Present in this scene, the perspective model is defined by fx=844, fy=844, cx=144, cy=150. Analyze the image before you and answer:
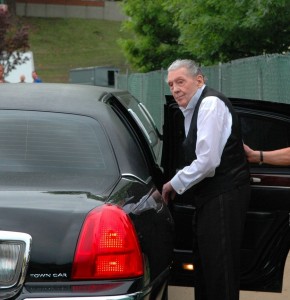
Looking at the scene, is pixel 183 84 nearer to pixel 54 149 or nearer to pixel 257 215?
pixel 54 149

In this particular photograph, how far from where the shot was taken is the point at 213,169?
4555mm

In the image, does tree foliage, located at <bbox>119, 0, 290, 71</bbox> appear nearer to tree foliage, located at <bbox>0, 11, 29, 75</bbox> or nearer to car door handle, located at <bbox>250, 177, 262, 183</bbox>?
car door handle, located at <bbox>250, 177, 262, 183</bbox>

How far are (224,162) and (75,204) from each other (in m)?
1.23

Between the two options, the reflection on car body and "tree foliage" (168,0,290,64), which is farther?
"tree foliage" (168,0,290,64)

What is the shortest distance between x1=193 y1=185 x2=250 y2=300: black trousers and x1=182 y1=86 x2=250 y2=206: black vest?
42 millimetres

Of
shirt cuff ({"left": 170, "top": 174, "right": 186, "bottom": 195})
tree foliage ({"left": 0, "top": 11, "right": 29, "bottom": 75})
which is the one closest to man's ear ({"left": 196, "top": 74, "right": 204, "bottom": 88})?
shirt cuff ({"left": 170, "top": 174, "right": 186, "bottom": 195})

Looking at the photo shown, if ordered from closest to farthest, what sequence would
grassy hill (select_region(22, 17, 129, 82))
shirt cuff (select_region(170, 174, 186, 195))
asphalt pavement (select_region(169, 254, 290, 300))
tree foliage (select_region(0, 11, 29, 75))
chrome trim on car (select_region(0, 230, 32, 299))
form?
chrome trim on car (select_region(0, 230, 32, 299))
shirt cuff (select_region(170, 174, 186, 195))
asphalt pavement (select_region(169, 254, 290, 300))
tree foliage (select_region(0, 11, 29, 75))
grassy hill (select_region(22, 17, 129, 82))

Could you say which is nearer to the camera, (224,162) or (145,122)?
(224,162)

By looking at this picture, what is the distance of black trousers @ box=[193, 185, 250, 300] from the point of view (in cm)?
470

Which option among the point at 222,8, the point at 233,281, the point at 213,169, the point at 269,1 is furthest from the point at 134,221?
the point at 222,8

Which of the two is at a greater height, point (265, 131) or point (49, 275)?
point (265, 131)

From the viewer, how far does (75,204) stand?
3713 millimetres

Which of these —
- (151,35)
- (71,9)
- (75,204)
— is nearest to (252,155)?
(75,204)

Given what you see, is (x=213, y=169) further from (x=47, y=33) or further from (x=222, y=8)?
(x=47, y=33)
